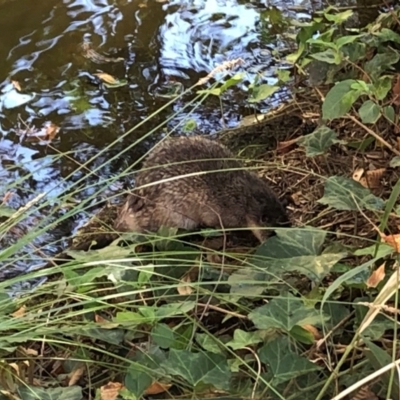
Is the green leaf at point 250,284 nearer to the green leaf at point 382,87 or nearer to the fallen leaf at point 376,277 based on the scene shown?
the fallen leaf at point 376,277

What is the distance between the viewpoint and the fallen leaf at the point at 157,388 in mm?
2111

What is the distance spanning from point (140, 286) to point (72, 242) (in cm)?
133

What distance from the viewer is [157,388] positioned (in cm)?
215

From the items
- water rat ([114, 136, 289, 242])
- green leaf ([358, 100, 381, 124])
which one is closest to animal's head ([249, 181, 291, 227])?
water rat ([114, 136, 289, 242])

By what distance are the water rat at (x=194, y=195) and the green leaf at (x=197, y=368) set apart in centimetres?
132

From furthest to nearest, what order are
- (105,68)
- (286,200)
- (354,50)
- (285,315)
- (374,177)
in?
(105,68)
(286,200)
(354,50)
(374,177)
(285,315)

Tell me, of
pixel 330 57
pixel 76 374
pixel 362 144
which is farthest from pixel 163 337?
pixel 330 57

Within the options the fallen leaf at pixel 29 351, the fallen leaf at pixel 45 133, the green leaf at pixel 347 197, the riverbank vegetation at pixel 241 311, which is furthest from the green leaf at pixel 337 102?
the fallen leaf at pixel 45 133

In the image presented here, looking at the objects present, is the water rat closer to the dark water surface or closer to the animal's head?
the animal's head

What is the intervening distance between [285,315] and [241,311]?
384mm

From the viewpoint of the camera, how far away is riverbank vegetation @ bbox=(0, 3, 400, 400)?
1.90 meters

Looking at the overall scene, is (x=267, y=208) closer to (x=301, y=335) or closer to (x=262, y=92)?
(x=262, y=92)

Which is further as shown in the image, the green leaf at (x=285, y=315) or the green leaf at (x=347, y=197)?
the green leaf at (x=347, y=197)

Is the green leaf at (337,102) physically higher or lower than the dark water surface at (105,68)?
higher
